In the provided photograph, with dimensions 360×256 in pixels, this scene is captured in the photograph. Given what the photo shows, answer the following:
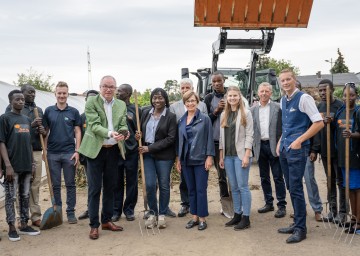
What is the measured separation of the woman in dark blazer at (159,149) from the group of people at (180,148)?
0.01 m

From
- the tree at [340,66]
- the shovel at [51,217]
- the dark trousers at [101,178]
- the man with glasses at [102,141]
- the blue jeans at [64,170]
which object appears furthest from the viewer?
the tree at [340,66]

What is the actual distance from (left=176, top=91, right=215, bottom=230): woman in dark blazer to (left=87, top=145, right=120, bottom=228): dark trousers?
3.06 feet

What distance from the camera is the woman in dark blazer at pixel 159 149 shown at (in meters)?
5.48

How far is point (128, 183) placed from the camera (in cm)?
593

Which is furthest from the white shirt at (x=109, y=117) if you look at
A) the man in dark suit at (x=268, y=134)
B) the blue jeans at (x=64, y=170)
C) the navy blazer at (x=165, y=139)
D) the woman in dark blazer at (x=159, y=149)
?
the man in dark suit at (x=268, y=134)

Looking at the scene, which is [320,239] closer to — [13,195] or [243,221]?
[243,221]

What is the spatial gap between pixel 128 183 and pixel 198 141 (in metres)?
1.34

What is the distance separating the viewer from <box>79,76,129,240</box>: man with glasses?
5.03 meters

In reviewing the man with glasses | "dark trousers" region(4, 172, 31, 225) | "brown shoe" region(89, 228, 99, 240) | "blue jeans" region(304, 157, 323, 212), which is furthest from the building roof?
"dark trousers" region(4, 172, 31, 225)

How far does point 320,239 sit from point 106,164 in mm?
2861

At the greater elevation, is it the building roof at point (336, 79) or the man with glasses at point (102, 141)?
the building roof at point (336, 79)

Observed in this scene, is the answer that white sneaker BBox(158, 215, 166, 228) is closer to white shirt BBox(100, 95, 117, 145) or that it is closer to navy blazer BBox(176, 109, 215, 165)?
navy blazer BBox(176, 109, 215, 165)

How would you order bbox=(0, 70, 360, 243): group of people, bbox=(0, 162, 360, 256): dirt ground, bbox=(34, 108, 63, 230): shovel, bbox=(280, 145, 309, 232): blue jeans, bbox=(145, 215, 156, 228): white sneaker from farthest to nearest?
bbox=(34, 108, 63, 230): shovel, bbox=(145, 215, 156, 228): white sneaker, bbox=(0, 70, 360, 243): group of people, bbox=(280, 145, 309, 232): blue jeans, bbox=(0, 162, 360, 256): dirt ground

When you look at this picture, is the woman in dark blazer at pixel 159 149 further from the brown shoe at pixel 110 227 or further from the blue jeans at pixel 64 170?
the blue jeans at pixel 64 170
